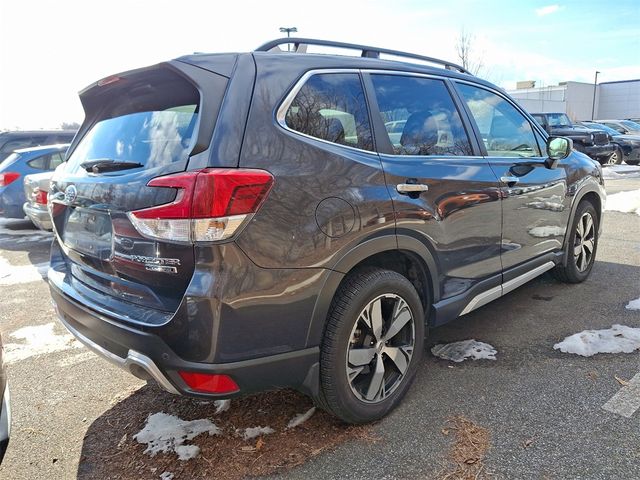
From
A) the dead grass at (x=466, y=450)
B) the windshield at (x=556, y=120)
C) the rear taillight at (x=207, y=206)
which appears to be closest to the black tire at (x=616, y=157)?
the windshield at (x=556, y=120)

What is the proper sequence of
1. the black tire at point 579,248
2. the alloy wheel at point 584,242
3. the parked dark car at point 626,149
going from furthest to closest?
the parked dark car at point 626,149, the alloy wheel at point 584,242, the black tire at point 579,248

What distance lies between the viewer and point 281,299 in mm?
2139

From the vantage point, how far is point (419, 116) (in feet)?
9.98

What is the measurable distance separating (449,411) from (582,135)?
1654 centimetres

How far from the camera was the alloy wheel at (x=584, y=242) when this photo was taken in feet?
15.4

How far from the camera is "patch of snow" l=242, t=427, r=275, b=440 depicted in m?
2.60

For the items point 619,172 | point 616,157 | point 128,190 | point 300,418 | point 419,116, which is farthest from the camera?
point 616,157

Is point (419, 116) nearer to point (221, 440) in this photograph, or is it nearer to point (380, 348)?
point (380, 348)

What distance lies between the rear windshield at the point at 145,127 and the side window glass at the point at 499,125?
2011mm

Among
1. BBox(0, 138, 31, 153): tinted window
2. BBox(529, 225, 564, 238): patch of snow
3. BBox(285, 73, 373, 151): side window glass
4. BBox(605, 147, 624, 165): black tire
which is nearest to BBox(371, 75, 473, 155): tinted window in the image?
BBox(285, 73, 373, 151): side window glass

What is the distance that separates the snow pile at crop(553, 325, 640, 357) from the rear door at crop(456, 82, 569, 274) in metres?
0.63

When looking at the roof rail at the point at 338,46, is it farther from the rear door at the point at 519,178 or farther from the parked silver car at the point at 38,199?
the parked silver car at the point at 38,199

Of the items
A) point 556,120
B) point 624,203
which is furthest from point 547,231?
point 556,120

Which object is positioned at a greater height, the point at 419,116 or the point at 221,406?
the point at 419,116
